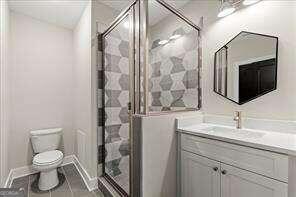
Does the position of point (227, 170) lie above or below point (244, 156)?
below

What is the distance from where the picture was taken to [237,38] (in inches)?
63.8

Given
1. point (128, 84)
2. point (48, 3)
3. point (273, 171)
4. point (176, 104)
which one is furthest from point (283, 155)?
point (48, 3)

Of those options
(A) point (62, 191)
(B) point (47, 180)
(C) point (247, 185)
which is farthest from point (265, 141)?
(B) point (47, 180)

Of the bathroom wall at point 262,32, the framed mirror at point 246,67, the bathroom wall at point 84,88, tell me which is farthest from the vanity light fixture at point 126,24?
the framed mirror at point 246,67

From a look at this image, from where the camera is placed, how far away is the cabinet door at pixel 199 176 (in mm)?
1238

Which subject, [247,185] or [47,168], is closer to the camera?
[247,185]

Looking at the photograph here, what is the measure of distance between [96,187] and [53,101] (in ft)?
5.10

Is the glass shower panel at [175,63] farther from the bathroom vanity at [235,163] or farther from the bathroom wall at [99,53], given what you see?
the bathroom wall at [99,53]

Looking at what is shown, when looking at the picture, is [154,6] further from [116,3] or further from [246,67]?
[246,67]

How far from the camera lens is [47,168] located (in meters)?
1.90

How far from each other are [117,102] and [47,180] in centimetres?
133

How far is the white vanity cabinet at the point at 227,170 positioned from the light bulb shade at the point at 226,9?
131 centimetres

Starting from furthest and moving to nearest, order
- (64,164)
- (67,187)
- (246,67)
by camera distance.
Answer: (64,164) < (67,187) < (246,67)

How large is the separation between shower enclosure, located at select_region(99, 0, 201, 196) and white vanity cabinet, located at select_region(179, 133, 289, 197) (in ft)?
1.50
